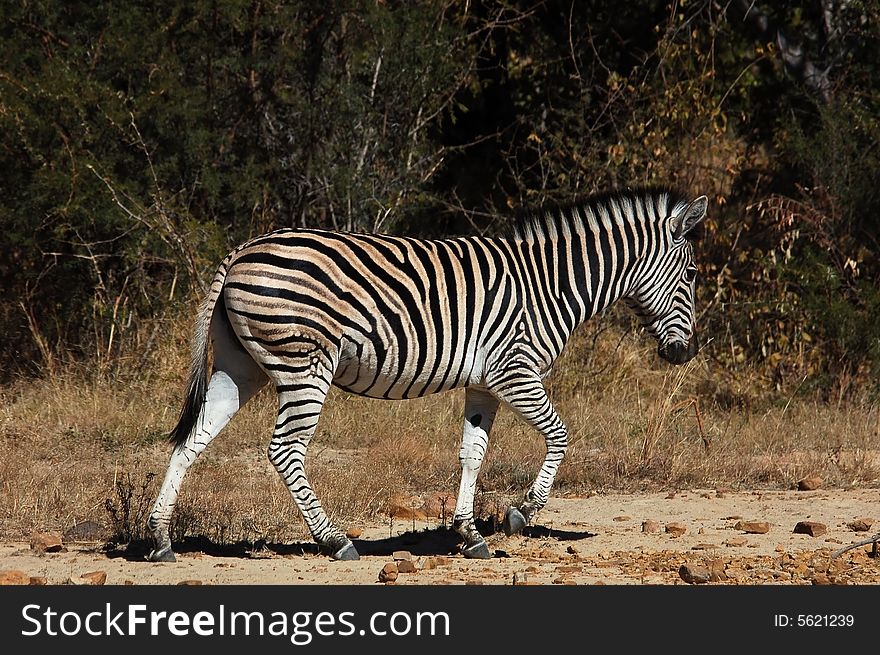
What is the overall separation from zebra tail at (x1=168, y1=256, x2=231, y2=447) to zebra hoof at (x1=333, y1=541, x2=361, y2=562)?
3.34ft

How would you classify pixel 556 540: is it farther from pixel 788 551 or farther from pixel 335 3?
pixel 335 3

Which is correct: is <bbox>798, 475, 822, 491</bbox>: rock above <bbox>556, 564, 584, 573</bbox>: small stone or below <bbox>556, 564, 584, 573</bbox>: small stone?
above

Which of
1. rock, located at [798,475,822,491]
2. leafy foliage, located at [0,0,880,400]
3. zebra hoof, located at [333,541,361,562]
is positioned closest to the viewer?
zebra hoof, located at [333,541,361,562]

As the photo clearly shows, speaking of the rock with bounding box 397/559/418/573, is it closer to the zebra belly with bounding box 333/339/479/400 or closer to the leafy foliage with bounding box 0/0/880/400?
the zebra belly with bounding box 333/339/479/400

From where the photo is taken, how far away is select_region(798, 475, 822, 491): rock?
339 inches

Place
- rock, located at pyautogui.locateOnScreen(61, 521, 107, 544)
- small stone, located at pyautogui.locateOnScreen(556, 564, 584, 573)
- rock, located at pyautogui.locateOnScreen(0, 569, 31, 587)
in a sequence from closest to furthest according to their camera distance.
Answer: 1. rock, located at pyautogui.locateOnScreen(0, 569, 31, 587)
2. small stone, located at pyautogui.locateOnScreen(556, 564, 584, 573)
3. rock, located at pyautogui.locateOnScreen(61, 521, 107, 544)

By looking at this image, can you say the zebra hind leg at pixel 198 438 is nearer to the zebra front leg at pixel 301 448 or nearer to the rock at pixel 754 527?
the zebra front leg at pixel 301 448

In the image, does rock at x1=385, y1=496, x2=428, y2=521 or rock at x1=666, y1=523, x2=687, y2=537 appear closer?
rock at x1=666, y1=523, x2=687, y2=537

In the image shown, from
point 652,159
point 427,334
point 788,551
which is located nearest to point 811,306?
point 652,159

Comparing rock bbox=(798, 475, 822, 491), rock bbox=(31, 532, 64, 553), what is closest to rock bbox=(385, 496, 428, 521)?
rock bbox=(31, 532, 64, 553)

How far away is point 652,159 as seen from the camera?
12367 mm

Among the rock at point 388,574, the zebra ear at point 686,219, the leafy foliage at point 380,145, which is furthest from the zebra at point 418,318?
Answer: the leafy foliage at point 380,145

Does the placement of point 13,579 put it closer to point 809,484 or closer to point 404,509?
point 404,509

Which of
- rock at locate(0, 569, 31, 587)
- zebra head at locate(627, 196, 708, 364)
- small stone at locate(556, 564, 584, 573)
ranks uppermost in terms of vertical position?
zebra head at locate(627, 196, 708, 364)
